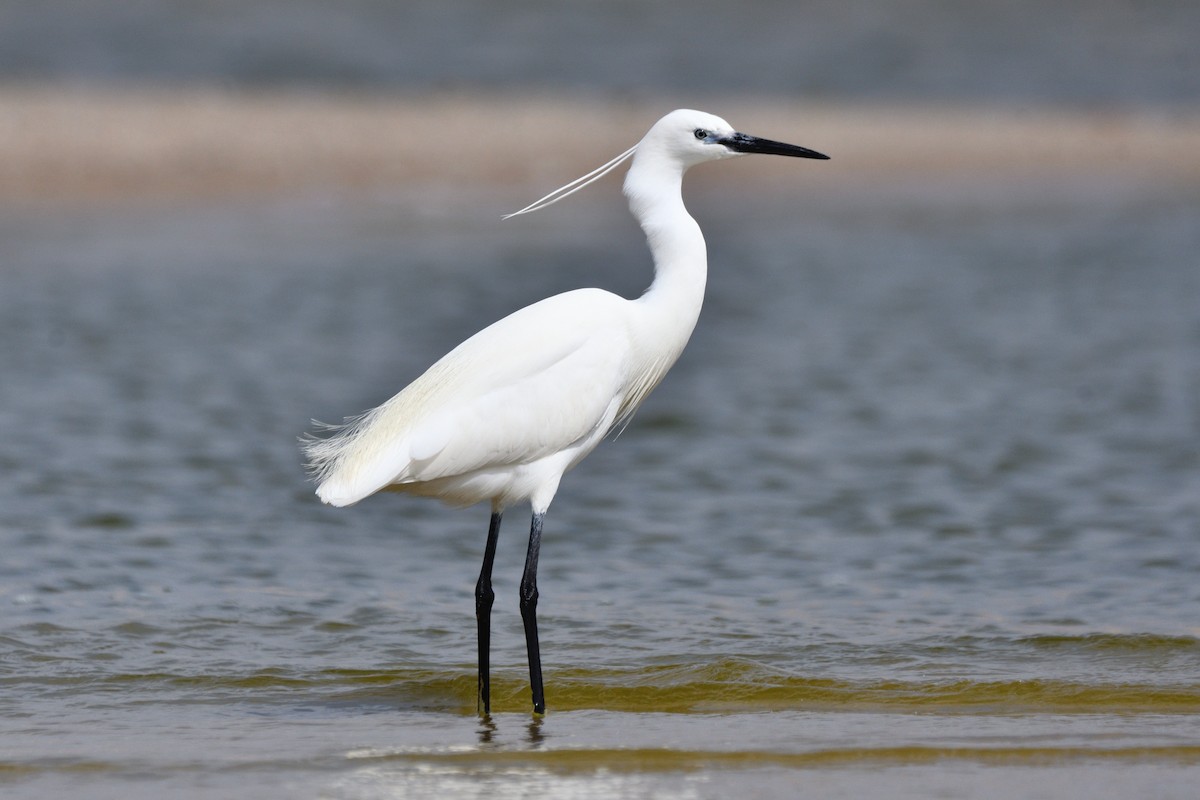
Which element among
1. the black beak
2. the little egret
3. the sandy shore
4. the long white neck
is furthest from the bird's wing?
the sandy shore

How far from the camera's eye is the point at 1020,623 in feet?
21.9

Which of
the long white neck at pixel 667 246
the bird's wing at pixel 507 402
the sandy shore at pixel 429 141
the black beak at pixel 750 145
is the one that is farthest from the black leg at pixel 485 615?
the sandy shore at pixel 429 141

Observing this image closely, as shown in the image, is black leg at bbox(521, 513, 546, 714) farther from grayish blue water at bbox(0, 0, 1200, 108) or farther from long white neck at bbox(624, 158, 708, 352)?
grayish blue water at bbox(0, 0, 1200, 108)

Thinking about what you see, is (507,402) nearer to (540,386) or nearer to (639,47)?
(540,386)

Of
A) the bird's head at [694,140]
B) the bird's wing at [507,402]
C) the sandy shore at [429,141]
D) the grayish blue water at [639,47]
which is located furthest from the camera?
the grayish blue water at [639,47]

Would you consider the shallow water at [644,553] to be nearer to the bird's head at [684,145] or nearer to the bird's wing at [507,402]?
the bird's wing at [507,402]

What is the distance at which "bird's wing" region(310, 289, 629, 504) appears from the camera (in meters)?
5.60

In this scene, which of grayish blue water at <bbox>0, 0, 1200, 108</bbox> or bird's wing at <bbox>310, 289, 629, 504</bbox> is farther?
grayish blue water at <bbox>0, 0, 1200, 108</bbox>

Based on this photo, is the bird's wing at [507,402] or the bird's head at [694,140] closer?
the bird's wing at [507,402]

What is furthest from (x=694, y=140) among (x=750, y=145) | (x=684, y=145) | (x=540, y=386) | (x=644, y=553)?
(x=644, y=553)

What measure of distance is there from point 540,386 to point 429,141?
617 inches

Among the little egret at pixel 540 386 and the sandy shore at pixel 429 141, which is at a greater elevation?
the sandy shore at pixel 429 141

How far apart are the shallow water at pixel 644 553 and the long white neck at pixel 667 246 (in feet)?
4.27

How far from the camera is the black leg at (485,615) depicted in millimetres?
5776
